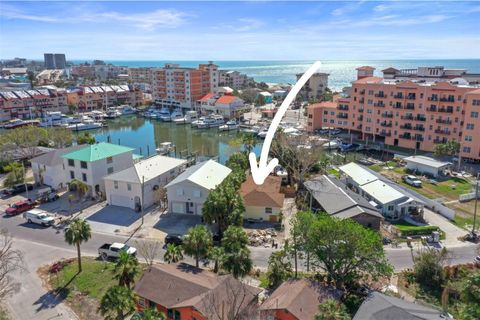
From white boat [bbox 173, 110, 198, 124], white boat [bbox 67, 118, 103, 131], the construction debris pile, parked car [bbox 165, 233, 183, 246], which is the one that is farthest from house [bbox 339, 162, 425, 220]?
white boat [bbox 67, 118, 103, 131]

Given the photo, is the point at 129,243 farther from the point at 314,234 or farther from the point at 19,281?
the point at 314,234

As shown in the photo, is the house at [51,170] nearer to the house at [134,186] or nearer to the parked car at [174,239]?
the house at [134,186]

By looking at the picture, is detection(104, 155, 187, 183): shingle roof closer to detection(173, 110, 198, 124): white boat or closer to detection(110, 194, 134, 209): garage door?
detection(110, 194, 134, 209): garage door

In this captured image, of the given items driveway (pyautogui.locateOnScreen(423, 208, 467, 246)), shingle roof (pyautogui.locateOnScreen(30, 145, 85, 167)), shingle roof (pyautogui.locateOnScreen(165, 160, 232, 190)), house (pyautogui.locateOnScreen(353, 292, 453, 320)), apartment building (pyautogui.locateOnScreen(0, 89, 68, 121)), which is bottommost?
driveway (pyautogui.locateOnScreen(423, 208, 467, 246))

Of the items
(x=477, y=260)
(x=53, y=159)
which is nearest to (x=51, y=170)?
(x=53, y=159)

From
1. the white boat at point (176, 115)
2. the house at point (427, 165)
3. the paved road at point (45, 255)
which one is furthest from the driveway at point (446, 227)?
the white boat at point (176, 115)

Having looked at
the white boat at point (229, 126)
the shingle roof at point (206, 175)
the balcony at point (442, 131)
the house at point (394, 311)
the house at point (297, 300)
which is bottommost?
the house at point (297, 300)
